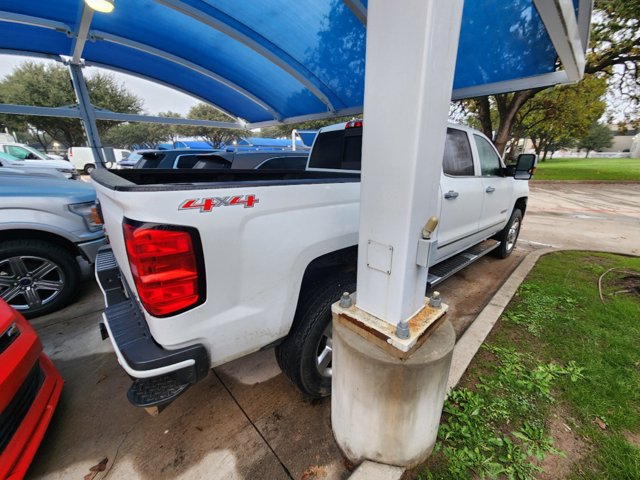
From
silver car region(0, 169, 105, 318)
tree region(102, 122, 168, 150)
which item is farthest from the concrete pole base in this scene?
tree region(102, 122, 168, 150)

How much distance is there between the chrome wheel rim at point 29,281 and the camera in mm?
2926

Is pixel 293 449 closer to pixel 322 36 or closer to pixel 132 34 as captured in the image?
pixel 322 36

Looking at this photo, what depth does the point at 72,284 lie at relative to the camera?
10.7 feet

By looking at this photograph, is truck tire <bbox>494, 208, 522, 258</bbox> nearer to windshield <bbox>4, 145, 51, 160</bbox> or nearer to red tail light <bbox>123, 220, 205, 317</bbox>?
red tail light <bbox>123, 220, 205, 317</bbox>

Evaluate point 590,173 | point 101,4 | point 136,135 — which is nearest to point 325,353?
point 101,4

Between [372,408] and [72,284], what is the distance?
3.60 meters

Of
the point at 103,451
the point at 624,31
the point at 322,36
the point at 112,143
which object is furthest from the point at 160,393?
the point at 112,143

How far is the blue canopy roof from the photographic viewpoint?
3.38 m

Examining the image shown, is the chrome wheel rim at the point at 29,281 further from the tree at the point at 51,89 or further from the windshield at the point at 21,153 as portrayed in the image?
the tree at the point at 51,89

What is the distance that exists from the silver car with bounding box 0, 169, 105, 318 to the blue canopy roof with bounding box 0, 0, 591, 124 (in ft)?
9.19

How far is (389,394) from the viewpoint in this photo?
1.43 metres

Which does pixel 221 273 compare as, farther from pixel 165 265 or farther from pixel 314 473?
pixel 314 473

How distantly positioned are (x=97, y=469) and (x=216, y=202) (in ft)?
6.01

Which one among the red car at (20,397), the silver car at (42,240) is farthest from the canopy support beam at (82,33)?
the red car at (20,397)
